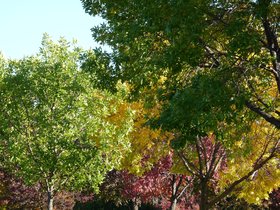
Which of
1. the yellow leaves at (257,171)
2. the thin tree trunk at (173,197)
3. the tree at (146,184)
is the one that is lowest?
the yellow leaves at (257,171)

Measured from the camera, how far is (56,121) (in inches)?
786

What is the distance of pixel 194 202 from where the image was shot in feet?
96.7

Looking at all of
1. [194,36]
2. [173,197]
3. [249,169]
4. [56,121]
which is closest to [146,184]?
[173,197]

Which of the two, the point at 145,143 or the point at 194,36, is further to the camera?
the point at 145,143

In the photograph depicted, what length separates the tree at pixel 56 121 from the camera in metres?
20.0

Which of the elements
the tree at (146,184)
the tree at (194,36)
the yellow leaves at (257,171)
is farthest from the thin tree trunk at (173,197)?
the tree at (194,36)

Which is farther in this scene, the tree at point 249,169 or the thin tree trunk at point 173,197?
the thin tree trunk at point 173,197

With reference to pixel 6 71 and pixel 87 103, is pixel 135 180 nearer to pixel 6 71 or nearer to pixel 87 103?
pixel 87 103

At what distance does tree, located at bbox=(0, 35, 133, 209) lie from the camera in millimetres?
20047

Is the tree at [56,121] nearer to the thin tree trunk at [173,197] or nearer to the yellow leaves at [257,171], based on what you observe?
the thin tree trunk at [173,197]

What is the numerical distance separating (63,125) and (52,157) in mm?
1611

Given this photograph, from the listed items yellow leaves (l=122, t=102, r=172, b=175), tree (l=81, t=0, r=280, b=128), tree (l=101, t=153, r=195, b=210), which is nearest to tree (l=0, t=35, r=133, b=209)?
yellow leaves (l=122, t=102, r=172, b=175)

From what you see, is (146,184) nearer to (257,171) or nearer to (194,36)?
(257,171)

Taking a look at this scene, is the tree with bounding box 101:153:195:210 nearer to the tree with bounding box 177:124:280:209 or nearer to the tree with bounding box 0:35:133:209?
the tree with bounding box 0:35:133:209
